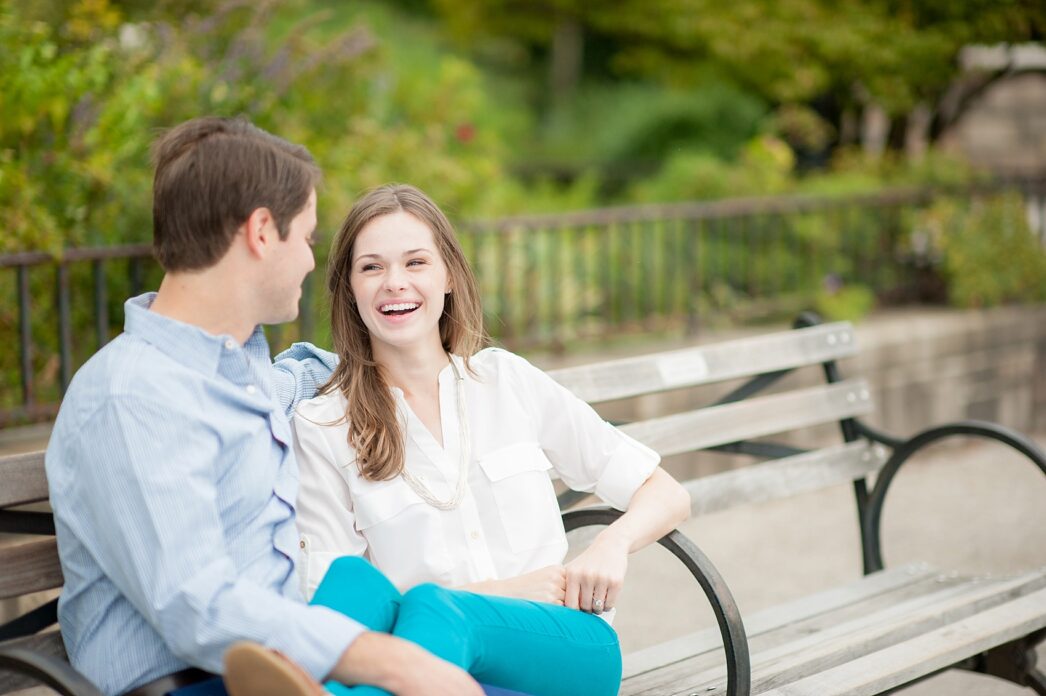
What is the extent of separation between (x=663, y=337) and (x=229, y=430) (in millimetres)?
5323

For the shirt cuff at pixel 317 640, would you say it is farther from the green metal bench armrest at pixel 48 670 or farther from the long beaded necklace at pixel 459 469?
the long beaded necklace at pixel 459 469

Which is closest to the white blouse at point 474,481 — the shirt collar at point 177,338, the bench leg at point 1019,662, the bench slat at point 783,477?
the shirt collar at point 177,338

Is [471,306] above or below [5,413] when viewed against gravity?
above

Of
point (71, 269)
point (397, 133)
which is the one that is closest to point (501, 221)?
point (397, 133)

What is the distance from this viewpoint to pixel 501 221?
20.6 ft

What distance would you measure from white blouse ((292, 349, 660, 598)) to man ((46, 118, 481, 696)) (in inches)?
8.4

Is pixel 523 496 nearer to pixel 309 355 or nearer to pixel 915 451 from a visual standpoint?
pixel 309 355

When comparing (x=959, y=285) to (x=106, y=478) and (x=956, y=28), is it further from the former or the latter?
(x=106, y=478)

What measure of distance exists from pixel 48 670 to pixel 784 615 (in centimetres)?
209

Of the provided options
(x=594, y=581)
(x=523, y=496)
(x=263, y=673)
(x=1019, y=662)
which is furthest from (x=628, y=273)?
(x=263, y=673)

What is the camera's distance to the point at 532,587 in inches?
100

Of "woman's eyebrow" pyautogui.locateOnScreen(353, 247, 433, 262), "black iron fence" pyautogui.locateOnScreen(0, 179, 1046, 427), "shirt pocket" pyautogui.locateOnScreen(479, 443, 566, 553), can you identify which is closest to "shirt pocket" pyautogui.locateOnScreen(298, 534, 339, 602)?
"shirt pocket" pyautogui.locateOnScreen(479, 443, 566, 553)

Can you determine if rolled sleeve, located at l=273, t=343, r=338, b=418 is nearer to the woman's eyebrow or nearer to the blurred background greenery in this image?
the woman's eyebrow

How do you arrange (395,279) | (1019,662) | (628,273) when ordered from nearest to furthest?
1. (395,279)
2. (1019,662)
3. (628,273)
